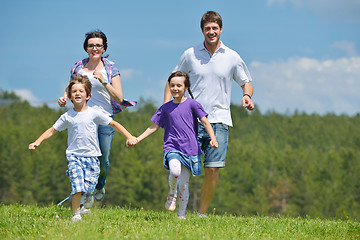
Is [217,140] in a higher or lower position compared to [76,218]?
higher

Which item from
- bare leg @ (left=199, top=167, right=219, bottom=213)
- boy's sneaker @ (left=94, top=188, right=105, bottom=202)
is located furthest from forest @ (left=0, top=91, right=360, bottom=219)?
bare leg @ (left=199, top=167, right=219, bottom=213)

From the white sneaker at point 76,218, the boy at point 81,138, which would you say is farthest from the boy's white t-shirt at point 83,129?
the white sneaker at point 76,218

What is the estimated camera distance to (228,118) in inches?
304

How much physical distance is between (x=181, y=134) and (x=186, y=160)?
14.1 inches

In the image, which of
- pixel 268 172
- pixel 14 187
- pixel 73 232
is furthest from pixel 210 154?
pixel 268 172

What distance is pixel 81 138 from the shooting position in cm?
694

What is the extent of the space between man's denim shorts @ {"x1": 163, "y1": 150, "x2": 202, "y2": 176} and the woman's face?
1917mm

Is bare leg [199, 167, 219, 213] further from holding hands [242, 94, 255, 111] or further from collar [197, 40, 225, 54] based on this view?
collar [197, 40, 225, 54]

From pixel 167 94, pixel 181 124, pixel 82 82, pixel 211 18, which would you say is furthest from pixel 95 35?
pixel 181 124

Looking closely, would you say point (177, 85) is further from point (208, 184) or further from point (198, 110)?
point (208, 184)

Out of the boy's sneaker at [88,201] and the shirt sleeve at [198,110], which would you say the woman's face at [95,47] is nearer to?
the shirt sleeve at [198,110]

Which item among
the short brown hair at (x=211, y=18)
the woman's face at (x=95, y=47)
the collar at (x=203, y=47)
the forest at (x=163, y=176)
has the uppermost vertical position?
the short brown hair at (x=211, y=18)

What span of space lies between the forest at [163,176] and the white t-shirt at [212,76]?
58.0 metres

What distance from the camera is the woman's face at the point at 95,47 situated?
24.8 feet
